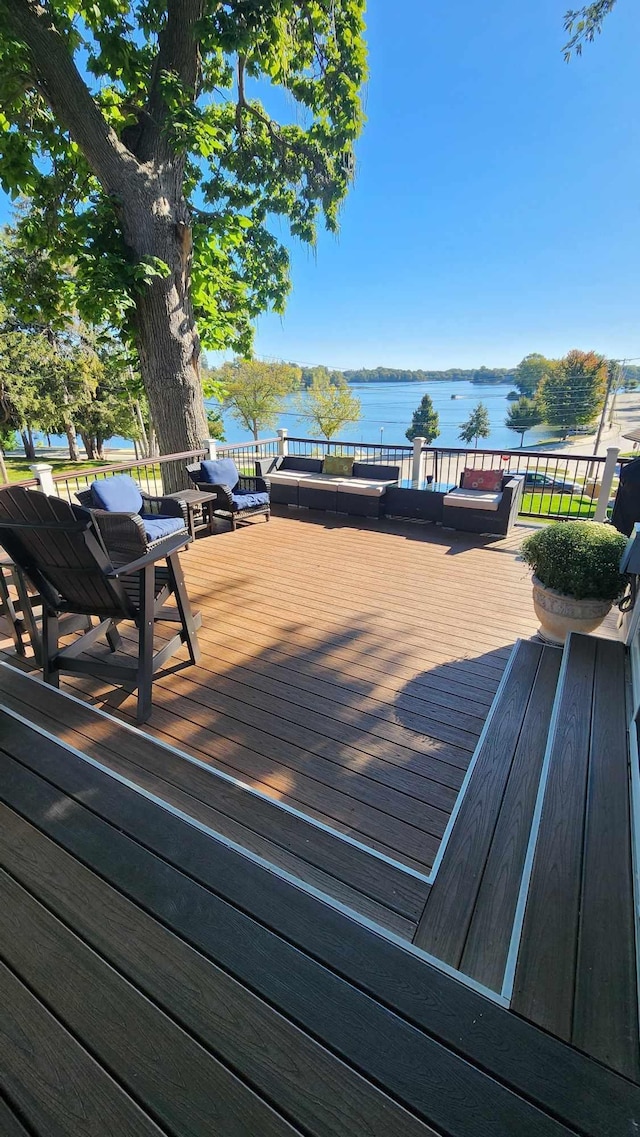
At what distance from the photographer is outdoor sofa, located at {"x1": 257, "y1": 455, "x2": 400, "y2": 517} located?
5.82 meters

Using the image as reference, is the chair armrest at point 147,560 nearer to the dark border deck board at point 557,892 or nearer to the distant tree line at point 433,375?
the dark border deck board at point 557,892

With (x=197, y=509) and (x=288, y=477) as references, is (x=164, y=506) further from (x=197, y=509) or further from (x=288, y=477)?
(x=288, y=477)

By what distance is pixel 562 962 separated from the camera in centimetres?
108

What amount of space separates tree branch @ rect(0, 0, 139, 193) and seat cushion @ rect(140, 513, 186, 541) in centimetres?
349

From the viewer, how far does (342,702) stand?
7.62 feet

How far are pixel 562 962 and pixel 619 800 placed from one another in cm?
62

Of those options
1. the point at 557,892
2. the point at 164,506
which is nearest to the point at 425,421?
the point at 164,506

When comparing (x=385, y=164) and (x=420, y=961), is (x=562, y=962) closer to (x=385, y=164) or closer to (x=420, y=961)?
(x=420, y=961)

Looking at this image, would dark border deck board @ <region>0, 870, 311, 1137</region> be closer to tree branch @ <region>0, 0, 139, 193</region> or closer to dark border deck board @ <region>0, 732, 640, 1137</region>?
dark border deck board @ <region>0, 732, 640, 1137</region>

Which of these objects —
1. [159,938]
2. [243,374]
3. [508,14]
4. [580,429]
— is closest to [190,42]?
[508,14]

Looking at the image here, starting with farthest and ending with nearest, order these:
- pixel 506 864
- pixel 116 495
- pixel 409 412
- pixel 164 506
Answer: pixel 409 412
pixel 164 506
pixel 116 495
pixel 506 864

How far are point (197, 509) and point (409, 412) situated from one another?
50.3m

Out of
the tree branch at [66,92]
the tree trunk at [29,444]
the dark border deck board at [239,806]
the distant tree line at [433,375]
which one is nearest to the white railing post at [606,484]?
the dark border deck board at [239,806]

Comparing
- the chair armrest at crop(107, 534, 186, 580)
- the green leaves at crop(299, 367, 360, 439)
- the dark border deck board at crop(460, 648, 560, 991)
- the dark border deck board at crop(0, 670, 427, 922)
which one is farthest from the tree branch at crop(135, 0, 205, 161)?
the green leaves at crop(299, 367, 360, 439)
